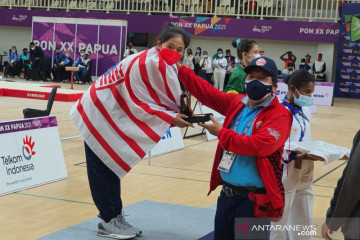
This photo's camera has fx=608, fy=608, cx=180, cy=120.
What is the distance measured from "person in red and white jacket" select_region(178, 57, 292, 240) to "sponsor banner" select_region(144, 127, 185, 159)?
5.88 metres

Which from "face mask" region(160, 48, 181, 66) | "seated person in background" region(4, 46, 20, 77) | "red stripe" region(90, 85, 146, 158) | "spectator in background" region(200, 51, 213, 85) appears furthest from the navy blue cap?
"seated person in background" region(4, 46, 20, 77)

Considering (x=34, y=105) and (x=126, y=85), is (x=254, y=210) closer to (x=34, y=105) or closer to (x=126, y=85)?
(x=126, y=85)

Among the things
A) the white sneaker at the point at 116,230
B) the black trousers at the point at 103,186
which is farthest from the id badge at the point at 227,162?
the white sneaker at the point at 116,230

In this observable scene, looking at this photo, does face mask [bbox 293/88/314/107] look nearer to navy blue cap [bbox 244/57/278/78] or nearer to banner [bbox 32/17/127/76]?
navy blue cap [bbox 244/57/278/78]

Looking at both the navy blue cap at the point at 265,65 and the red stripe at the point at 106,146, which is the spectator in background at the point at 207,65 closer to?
the red stripe at the point at 106,146

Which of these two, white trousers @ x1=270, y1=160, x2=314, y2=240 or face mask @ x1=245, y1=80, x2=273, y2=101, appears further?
white trousers @ x1=270, y1=160, x2=314, y2=240

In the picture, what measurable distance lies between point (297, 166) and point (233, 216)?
111 centimetres

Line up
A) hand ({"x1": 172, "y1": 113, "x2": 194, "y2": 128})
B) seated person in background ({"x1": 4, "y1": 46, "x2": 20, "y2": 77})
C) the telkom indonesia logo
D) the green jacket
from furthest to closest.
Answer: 1. seated person in background ({"x1": 4, "y1": 46, "x2": 20, "y2": 77})
2. the telkom indonesia logo
3. the green jacket
4. hand ({"x1": 172, "y1": 113, "x2": 194, "y2": 128})

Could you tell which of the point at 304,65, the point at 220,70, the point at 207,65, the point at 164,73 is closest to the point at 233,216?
the point at 164,73

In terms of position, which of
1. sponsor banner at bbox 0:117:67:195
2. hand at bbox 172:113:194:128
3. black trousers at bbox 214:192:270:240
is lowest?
sponsor banner at bbox 0:117:67:195

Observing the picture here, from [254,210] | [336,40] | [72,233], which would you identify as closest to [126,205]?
[72,233]

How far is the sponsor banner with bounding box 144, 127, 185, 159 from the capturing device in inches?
379

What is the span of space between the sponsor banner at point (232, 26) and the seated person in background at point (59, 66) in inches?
108

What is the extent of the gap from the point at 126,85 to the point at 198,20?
22.6 metres
